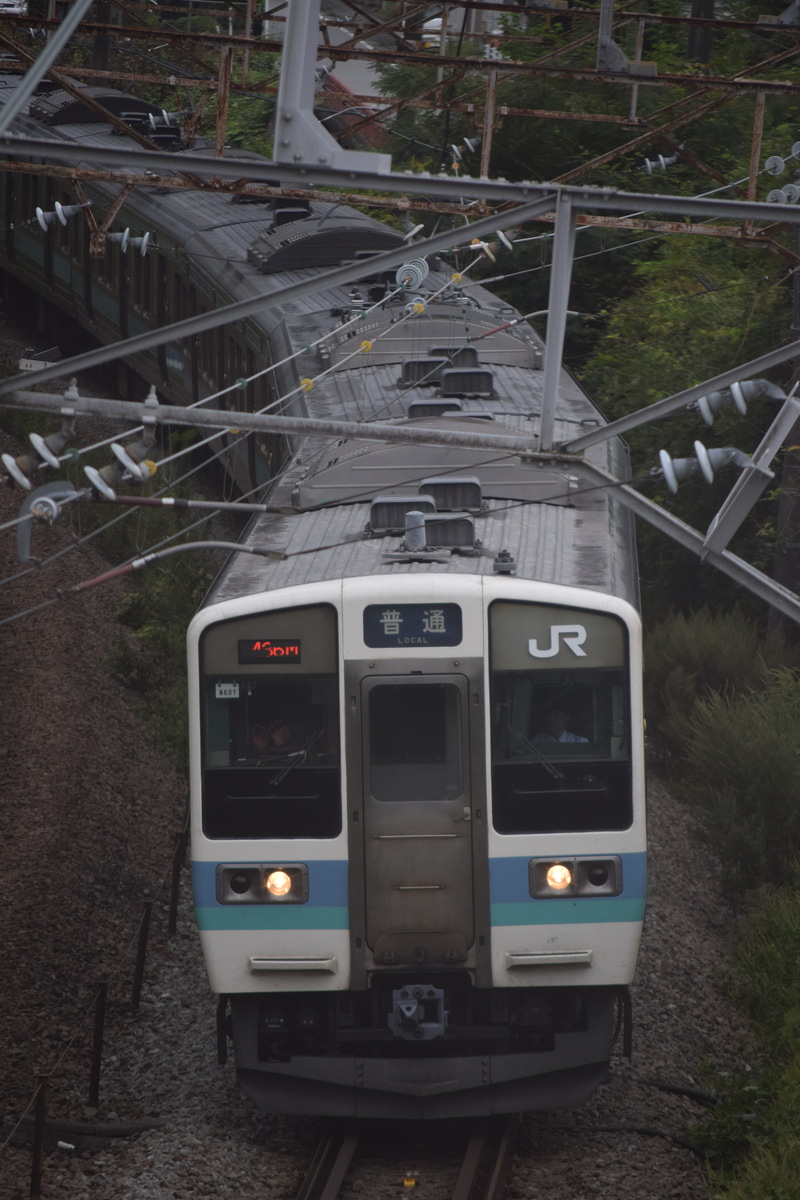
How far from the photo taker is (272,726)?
643 cm

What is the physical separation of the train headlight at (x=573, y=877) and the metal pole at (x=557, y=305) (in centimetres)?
183

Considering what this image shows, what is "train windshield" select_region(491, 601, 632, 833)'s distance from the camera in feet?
20.8

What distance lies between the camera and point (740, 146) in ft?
64.3

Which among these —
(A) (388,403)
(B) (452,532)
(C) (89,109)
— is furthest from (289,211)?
(B) (452,532)

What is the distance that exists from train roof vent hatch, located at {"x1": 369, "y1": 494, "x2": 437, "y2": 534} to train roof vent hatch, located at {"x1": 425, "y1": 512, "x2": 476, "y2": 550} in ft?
0.71

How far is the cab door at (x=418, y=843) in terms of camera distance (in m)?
6.34

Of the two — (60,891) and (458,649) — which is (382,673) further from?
(60,891)

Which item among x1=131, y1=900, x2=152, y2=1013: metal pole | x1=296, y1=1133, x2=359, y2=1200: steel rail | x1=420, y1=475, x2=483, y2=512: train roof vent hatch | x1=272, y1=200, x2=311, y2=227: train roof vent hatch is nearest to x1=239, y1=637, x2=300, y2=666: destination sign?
x1=420, y1=475, x2=483, y2=512: train roof vent hatch

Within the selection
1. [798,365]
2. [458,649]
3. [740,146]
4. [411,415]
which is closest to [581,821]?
[458,649]

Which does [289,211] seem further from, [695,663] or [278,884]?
[278,884]

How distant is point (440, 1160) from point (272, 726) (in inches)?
86.4

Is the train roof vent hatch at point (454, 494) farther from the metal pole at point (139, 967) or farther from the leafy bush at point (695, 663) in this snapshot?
the leafy bush at point (695, 663)

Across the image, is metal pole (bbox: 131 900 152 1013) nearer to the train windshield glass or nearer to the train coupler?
the train coupler

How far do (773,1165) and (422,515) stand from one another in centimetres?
311
